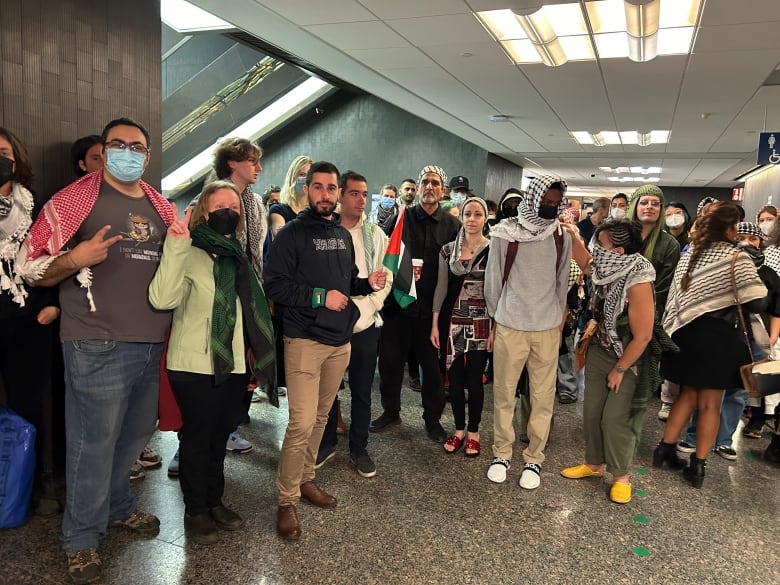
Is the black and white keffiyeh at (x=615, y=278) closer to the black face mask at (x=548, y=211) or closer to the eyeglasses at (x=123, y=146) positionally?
the black face mask at (x=548, y=211)

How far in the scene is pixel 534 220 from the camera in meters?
2.77

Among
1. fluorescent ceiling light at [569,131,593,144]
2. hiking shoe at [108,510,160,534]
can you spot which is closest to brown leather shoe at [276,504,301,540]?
hiking shoe at [108,510,160,534]

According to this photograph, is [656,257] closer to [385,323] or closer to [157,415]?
[385,323]

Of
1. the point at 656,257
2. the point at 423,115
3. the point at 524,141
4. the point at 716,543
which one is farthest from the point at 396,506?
the point at 524,141

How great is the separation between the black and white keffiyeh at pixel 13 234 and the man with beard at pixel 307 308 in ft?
3.00

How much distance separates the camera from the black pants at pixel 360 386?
2.86 meters

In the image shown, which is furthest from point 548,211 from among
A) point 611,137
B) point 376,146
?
point 376,146

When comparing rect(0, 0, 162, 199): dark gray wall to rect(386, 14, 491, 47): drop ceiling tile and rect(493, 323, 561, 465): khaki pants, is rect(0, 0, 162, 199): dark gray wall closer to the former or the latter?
rect(386, 14, 491, 47): drop ceiling tile

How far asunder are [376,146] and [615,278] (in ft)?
27.2

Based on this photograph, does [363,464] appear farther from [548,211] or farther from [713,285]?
[713,285]

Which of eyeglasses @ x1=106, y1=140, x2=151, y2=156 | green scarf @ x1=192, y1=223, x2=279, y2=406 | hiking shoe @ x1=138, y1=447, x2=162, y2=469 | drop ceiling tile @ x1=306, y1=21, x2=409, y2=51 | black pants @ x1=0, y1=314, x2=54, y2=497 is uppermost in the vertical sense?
drop ceiling tile @ x1=306, y1=21, x2=409, y2=51

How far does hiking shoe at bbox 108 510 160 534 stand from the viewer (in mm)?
2287

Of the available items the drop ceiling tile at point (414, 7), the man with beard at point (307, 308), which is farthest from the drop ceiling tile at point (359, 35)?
the man with beard at point (307, 308)

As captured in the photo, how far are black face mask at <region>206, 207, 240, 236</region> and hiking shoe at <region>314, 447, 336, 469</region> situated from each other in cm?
147
